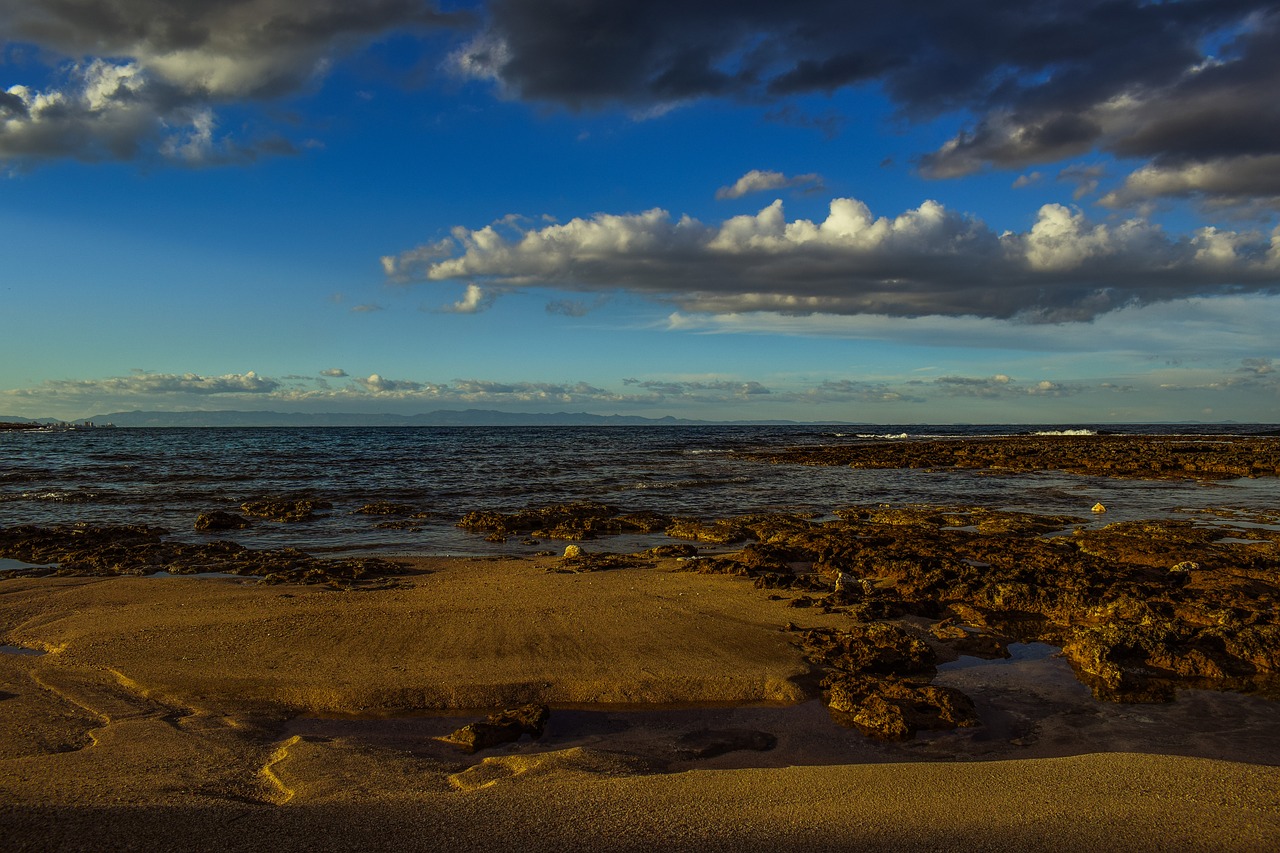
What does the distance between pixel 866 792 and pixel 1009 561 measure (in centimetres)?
808

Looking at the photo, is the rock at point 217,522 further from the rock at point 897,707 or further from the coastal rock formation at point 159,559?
the rock at point 897,707

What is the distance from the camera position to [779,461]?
127ft

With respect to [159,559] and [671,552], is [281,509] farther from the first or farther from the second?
[671,552]

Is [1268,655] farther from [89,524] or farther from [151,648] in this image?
[89,524]

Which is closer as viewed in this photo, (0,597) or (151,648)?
(151,648)

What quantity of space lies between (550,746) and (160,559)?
10.2 m

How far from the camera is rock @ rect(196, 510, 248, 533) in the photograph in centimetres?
1573

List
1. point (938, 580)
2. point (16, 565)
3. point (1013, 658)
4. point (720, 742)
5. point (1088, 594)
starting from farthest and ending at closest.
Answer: point (16, 565) → point (938, 580) → point (1088, 594) → point (1013, 658) → point (720, 742)

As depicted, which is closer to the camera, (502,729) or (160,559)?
(502,729)

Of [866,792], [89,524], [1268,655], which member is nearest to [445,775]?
[866,792]

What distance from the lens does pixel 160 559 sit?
475 inches

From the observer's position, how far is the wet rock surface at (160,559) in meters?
10.7

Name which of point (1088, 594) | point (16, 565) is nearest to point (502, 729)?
point (1088, 594)

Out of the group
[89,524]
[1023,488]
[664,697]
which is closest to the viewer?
[664,697]
